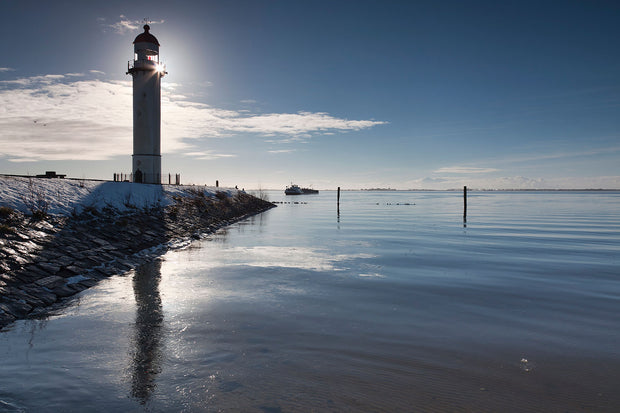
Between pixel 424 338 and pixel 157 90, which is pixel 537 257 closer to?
pixel 424 338

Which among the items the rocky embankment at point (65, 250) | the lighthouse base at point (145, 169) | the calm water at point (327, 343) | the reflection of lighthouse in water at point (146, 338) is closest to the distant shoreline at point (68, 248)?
the rocky embankment at point (65, 250)

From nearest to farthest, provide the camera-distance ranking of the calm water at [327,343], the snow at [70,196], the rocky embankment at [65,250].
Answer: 1. the calm water at [327,343]
2. the rocky embankment at [65,250]
3. the snow at [70,196]

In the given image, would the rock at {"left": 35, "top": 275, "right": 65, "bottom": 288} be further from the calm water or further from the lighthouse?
the lighthouse

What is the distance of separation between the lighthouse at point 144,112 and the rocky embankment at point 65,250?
15231mm

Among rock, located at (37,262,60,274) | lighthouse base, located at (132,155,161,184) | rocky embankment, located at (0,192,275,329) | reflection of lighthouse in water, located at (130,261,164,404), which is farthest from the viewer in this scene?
lighthouse base, located at (132,155,161,184)

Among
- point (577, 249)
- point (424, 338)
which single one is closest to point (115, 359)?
point (424, 338)

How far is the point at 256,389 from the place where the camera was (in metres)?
4.80

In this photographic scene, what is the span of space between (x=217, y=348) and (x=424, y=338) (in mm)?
3771

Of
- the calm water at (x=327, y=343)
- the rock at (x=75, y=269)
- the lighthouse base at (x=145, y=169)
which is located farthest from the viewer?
the lighthouse base at (x=145, y=169)

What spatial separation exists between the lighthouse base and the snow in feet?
28.3

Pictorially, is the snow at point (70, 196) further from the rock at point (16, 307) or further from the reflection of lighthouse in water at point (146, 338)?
the rock at point (16, 307)

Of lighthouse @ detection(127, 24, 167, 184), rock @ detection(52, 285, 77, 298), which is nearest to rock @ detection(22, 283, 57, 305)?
rock @ detection(52, 285, 77, 298)

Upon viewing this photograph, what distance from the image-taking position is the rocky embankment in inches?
339

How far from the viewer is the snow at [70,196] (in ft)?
46.7
